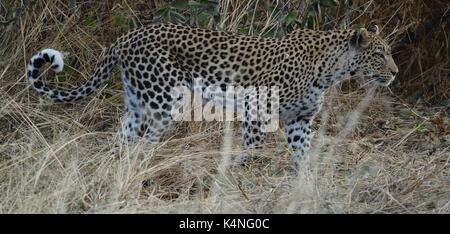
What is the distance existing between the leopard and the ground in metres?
0.21

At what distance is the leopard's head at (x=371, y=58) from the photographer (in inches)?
282

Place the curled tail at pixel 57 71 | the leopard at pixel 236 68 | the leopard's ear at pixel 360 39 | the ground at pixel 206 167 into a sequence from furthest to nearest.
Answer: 1. the leopard's ear at pixel 360 39
2. the leopard at pixel 236 68
3. the curled tail at pixel 57 71
4. the ground at pixel 206 167

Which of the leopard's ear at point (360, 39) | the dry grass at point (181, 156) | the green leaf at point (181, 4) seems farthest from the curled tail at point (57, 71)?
the leopard's ear at point (360, 39)

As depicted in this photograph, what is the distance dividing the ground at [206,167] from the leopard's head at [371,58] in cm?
56

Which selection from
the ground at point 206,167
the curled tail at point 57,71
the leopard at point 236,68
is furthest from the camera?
the leopard at point 236,68

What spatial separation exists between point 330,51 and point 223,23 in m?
1.17

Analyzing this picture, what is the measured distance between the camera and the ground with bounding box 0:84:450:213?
5832 mm

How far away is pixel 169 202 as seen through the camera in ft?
19.9

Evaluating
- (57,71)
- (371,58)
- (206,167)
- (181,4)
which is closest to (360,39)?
(371,58)

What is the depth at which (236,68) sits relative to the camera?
7.24 metres

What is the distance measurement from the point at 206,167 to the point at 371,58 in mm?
1485

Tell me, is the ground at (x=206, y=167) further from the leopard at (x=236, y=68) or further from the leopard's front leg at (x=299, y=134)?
the leopard at (x=236, y=68)
